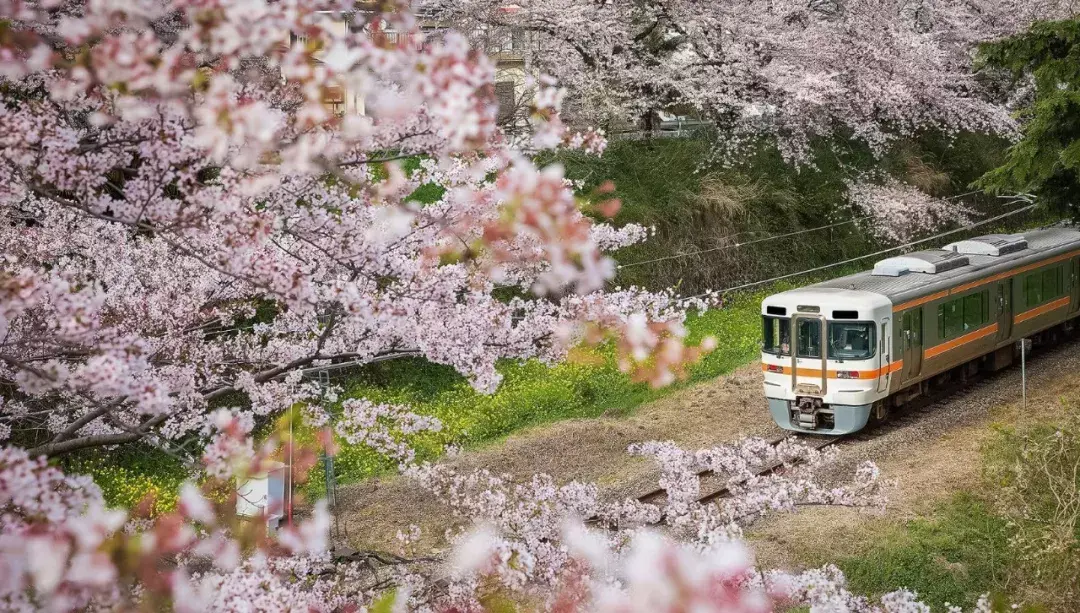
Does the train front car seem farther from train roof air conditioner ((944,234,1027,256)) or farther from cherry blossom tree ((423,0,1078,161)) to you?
cherry blossom tree ((423,0,1078,161))

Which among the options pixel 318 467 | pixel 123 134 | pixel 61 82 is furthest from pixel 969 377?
pixel 61 82

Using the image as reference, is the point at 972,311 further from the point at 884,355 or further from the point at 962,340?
the point at 884,355

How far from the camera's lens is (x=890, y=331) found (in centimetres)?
1226

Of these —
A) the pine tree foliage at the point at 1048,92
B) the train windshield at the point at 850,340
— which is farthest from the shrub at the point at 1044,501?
the pine tree foliage at the point at 1048,92

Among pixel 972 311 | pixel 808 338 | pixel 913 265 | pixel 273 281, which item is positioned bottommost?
pixel 972 311

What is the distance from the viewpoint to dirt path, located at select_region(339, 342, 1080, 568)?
10109 millimetres

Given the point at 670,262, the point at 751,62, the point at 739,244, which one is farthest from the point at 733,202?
the point at 751,62

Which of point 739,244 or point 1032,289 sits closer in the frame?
point 1032,289

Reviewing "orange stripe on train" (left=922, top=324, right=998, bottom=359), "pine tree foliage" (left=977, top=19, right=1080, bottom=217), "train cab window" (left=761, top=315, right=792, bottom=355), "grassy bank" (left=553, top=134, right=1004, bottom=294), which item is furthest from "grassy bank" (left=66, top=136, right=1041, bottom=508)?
"pine tree foliage" (left=977, top=19, right=1080, bottom=217)

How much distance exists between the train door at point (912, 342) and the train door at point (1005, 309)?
7.65ft

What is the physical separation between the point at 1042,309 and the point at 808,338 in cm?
554

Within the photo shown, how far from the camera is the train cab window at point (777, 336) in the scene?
1263 centimetres

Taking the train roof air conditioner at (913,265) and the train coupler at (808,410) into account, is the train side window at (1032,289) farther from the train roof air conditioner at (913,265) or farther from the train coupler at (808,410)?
the train coupler at (808,410)

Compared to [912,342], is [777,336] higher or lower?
higher
